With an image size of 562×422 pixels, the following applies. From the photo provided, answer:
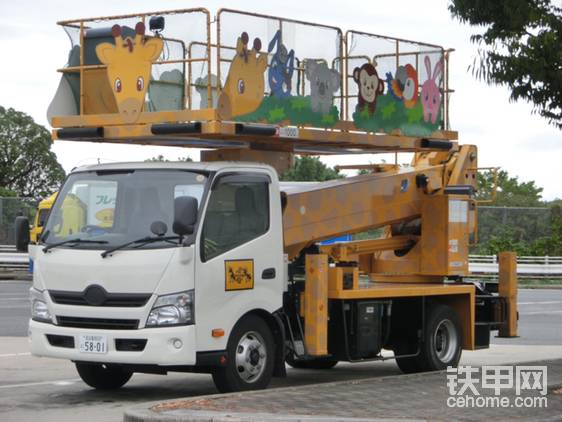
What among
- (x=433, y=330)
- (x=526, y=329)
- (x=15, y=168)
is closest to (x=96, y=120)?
(x=433, y=330)

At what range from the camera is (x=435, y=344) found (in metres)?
15.1

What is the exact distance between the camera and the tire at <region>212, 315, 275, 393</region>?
39.8 ft

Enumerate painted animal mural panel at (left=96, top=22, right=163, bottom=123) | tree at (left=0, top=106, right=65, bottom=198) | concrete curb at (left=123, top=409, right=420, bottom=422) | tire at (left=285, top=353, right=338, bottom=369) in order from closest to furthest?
concrete curb at (left=123, top=409, right=420, bottom=422) < painted animal mural panel at (left=96, top=22, right=163, bottom=123) < tire at (left=285, top=353, right=338, bottom=369) < tree at (left=0, top=106, right=65, bottom=198)

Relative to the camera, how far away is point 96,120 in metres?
13.0

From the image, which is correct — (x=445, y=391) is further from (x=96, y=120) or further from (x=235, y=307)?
(x=96, y=120)

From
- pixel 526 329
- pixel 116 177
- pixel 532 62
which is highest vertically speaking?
pixel 532 62

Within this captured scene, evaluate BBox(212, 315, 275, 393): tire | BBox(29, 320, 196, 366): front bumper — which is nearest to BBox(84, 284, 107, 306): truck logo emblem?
BBox(29, 320, 196, 366): front bumper

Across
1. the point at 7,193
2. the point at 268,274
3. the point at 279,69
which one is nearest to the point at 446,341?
the point at 268,274

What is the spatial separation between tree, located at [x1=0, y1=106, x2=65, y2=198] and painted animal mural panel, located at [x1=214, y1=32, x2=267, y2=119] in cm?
5243

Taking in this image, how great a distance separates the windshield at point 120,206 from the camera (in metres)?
12.1

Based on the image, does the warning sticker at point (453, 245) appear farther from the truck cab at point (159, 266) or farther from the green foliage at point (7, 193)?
the green foliage at point (7, 193)

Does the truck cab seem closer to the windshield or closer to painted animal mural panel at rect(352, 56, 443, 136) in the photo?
the windshield

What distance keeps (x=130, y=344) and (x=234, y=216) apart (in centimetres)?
166

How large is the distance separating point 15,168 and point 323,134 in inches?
2082
